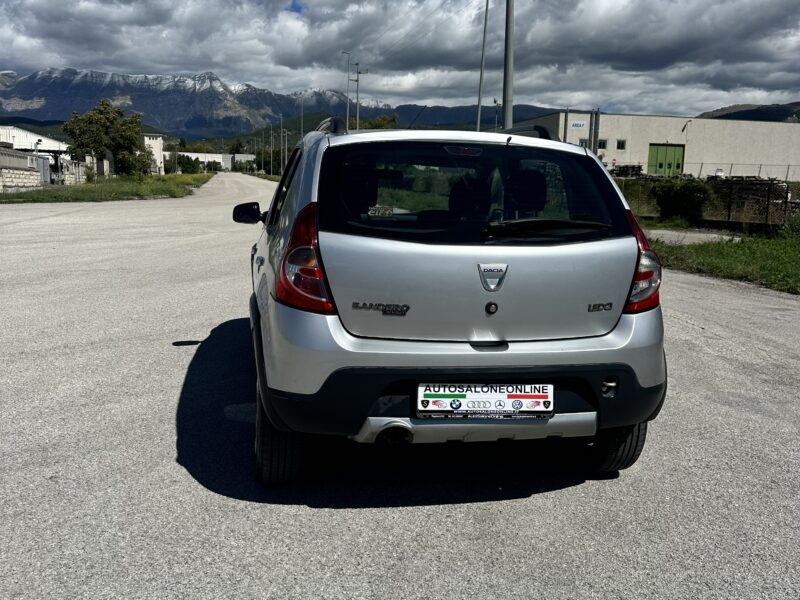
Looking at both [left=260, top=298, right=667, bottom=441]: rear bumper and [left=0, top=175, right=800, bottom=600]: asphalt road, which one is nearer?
[left=0, top=175, right=800, bottom=600]: asphalt road

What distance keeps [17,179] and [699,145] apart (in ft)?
219

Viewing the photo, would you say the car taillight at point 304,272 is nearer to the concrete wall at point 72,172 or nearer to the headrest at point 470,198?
the headrest at point 470,198

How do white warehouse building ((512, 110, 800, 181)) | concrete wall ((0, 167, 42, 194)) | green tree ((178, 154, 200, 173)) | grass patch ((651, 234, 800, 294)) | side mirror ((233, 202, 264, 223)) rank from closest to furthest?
side mirror ((233, 202, 264, 223)), grass patch ((651, 234, 800, 294)), concrete wall ((0, 167, 42, 194)), white warehouse building ((512, 110, 800, 181)), green tree ((178, 154, 200, 173))

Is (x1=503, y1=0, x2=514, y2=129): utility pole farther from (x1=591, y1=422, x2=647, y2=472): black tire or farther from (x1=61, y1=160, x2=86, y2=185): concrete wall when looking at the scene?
(x1=61, y1=160, x2=86, y2=185): concrete wall

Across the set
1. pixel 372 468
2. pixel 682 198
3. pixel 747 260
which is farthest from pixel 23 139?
pixel 372 468

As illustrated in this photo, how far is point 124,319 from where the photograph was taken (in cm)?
759

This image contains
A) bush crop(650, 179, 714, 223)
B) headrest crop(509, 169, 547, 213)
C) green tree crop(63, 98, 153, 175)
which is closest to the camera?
headrest crop(509, 169, 547, 213)

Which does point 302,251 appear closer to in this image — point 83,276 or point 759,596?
point 759,596

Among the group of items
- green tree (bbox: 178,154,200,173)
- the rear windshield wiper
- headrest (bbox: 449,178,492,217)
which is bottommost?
the rear windshield wiper

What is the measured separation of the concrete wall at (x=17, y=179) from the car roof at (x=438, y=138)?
35399mm

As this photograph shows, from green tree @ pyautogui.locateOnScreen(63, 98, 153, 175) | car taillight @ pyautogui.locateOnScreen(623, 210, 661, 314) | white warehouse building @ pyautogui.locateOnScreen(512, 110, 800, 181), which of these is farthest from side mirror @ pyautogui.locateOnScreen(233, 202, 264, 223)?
white warehouse building @ pyautogui.locateOnScreen(512, 110, 800, 181)

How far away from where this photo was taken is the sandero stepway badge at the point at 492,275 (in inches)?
126

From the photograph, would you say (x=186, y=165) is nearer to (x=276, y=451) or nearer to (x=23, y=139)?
(x=23, y=139)

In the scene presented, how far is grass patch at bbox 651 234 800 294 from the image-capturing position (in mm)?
11602
